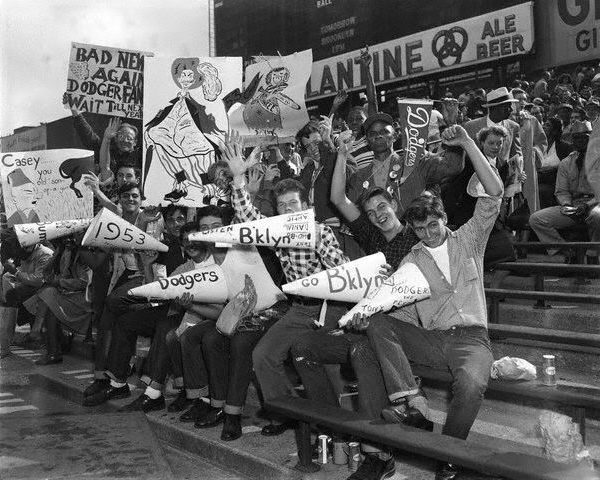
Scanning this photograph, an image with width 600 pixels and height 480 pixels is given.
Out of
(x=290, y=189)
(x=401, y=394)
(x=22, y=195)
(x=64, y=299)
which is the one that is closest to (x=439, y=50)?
(x=64, y=299)

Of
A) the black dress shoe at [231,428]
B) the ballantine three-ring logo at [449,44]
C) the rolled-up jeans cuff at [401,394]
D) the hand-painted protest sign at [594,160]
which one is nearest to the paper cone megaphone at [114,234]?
the black dress shoe at [231,428]

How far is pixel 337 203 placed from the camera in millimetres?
5422

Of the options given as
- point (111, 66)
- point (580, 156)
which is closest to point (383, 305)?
point (580, 156)

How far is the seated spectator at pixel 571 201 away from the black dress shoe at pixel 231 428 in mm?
3382

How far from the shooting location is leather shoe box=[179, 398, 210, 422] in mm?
5980

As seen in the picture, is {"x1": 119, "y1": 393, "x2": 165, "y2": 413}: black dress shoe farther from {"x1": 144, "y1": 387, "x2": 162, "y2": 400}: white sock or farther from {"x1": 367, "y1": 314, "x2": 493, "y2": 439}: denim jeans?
{"x1": 367, "y1": 314, "x2": 493, "y2": 439}: denim jeans

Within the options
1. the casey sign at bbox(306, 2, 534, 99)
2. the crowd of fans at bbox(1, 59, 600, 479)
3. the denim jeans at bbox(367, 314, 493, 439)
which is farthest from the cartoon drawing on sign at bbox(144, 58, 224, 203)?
the casey sign at bbox(306, 2, 534, 99)

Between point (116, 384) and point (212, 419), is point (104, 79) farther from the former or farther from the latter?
point (212, 419)

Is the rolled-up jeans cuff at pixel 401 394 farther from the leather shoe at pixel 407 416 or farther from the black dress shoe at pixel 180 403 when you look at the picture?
the black dress shoe at pixel 180 403

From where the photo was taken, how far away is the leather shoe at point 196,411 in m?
5.98

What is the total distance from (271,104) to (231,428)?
352 centimetres

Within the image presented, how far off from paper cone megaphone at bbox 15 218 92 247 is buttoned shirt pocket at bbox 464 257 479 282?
12.7 feet

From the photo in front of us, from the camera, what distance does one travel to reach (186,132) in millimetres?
7027

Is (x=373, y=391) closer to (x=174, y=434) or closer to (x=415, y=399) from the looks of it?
(x=415, y=399)
